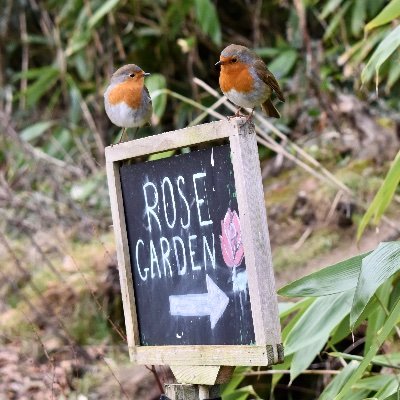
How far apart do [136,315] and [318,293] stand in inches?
17.0

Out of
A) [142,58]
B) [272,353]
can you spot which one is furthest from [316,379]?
[142,58]

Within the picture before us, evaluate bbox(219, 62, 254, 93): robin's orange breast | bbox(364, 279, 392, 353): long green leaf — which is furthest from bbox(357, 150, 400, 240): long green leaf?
bbox(219, 62, 254, 93): robin's orange breast

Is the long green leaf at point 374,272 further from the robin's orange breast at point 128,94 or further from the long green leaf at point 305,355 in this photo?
the robin's orange breast at point 128,94

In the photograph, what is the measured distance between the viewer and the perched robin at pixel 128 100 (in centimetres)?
254

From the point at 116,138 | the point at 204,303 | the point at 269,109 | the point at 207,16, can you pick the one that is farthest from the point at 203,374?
the point at 207,16

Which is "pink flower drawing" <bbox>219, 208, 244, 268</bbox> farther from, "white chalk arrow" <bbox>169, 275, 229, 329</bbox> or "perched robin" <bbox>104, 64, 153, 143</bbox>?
"perched robin" <bbox>104, 64, 153, 143</bbox>

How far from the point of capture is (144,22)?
6.36 metres

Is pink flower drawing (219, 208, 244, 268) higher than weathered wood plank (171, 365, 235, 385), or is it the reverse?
pink flower drawing (219, 208, 244, 268)

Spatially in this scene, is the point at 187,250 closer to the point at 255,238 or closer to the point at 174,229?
→ the point at 174,229

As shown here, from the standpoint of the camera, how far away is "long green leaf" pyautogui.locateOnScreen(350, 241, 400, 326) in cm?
189

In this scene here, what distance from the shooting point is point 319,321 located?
2398mm

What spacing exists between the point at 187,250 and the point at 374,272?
0.40 meters

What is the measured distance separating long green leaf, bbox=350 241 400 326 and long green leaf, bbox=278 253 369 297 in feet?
0.47

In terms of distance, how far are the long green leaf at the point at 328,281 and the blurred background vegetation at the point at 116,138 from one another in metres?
0.31
